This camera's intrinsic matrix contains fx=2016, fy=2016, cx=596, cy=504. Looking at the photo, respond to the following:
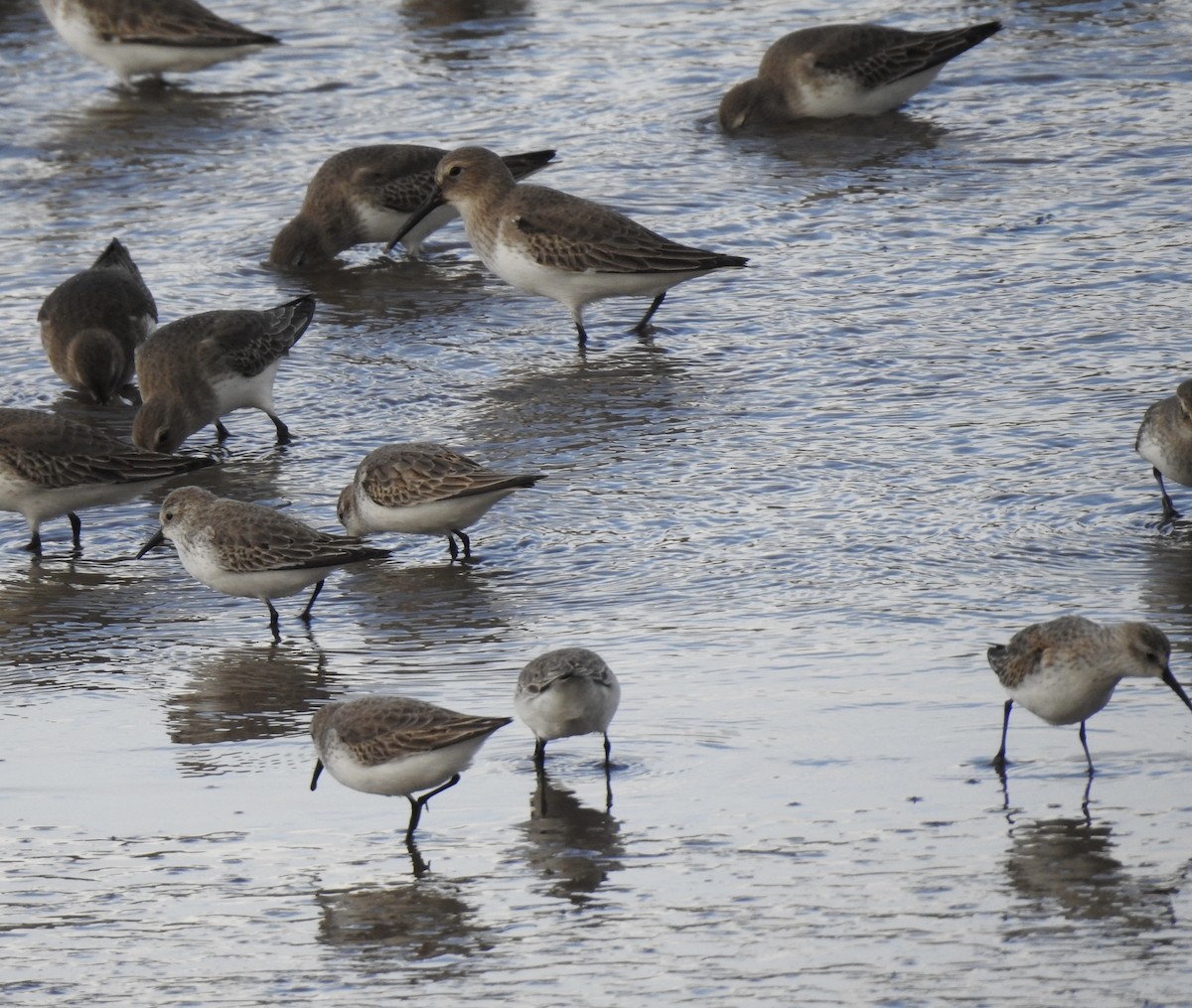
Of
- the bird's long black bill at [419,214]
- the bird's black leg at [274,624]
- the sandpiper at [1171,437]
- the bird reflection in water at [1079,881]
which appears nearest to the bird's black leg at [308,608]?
the bird's black leg at [274,624]

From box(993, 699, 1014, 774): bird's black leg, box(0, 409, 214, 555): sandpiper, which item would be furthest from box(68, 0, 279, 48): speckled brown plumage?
box(993, 699, 1014, 774): bird's black leg

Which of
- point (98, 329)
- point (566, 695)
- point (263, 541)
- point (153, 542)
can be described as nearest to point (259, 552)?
point (263, 541)

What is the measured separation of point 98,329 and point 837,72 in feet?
22.3

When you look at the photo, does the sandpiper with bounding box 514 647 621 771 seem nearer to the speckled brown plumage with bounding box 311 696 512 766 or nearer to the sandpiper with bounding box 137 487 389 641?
the speckled brown plumage with bounding box 311 696 512 766

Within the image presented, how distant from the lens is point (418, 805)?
21.5 ft

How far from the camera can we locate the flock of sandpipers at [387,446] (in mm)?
6527

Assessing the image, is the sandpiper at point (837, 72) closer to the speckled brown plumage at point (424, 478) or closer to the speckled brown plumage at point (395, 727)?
the speckled brown plumage at point (424, 478)

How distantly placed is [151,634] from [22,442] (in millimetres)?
1541

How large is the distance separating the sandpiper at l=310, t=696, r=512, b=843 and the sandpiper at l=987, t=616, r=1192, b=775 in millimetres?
1704

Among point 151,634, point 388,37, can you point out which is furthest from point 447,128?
point 151,634

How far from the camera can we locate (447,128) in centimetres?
1630

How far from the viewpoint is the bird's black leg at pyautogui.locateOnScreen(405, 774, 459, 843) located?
6520 mm

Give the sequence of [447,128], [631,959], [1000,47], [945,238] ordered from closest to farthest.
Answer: [631,959] < [945,238] < [447,128] < [1000,47]

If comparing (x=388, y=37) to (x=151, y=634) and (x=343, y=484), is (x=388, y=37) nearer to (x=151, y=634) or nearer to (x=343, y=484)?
(x=343, y=484)
